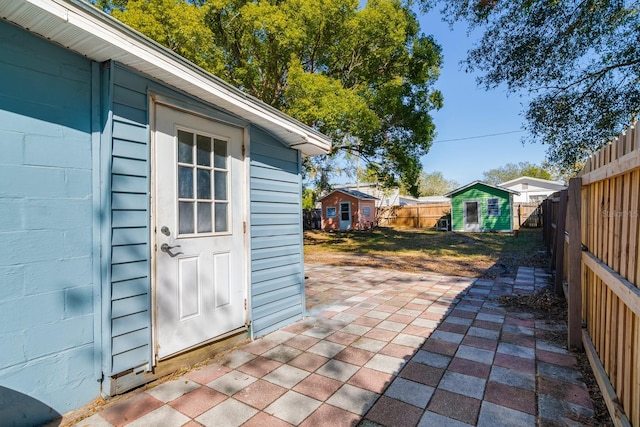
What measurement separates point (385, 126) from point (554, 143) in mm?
5140

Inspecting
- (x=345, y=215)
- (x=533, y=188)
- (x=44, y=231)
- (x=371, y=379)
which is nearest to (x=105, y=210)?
(x=44, y=231)

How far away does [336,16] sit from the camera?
9.12 meters

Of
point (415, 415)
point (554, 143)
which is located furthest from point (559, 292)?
point (554, 143)

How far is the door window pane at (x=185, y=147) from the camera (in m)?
2.62

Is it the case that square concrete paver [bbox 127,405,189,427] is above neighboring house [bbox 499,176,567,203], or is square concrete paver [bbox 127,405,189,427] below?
below

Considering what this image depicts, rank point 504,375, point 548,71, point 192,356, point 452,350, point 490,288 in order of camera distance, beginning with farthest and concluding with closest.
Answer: point 548,71 → point 490,288 → point 452,350 → point 192,356 → point 504,375

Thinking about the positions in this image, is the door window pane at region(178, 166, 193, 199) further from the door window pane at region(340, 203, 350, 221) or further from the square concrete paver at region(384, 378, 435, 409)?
the door window pane at region(340, 203, 350, 221)

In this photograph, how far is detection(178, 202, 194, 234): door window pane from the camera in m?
2.58

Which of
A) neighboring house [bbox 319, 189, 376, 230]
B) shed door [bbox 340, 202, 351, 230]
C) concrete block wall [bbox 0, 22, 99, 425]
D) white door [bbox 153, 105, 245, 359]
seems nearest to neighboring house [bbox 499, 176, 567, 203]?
neighboring house [bbox 319, 189, 376, 230]

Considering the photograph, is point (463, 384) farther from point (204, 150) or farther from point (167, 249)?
point (204, 150)

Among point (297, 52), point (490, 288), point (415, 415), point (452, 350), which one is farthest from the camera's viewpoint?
point (297, 52)

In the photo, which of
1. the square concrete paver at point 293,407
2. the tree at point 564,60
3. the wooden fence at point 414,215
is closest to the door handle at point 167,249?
the square concrete paver at point 293,407

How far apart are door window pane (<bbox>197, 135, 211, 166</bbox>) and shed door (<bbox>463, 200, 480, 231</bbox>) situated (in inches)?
684

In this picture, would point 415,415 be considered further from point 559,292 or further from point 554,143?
point 554,143
